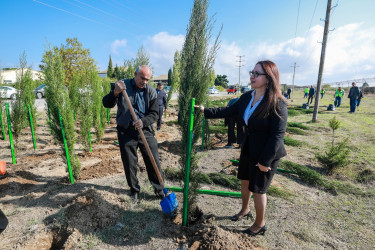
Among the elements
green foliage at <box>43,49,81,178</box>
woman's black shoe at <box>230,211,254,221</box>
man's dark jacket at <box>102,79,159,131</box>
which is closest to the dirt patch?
green foliage at <box>43,49,81,178</box>

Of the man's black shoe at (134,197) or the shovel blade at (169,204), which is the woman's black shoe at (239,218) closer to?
the shovel blade at (169,204)

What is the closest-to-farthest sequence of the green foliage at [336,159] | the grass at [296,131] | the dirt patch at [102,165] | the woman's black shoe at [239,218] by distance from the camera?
the woman's black shoe at [239,218] < the dirt patch at [102,165] < the green foliage at [336,159] < the grass at [296,131]

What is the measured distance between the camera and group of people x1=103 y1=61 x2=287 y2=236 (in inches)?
91.0

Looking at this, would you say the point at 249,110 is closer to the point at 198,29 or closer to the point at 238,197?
the point at 198,29

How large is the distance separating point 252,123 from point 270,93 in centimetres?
39

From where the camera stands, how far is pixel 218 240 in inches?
95.7

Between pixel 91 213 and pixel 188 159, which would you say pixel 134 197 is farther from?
pixel 188 159

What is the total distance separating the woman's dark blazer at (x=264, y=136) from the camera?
2.29 meters

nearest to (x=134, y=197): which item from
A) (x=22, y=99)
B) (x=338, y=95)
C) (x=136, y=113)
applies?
(x=136, y=113)

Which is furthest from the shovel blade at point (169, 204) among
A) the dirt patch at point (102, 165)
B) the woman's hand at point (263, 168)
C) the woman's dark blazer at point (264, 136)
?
the dirt patch at point (102, 165)

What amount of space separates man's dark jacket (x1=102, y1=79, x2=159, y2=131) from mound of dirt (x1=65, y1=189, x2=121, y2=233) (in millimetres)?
1240

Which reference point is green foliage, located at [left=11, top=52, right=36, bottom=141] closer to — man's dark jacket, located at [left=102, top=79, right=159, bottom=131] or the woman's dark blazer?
man's dark jacket, located at [left=102, top=79, right=159, bottom=131]

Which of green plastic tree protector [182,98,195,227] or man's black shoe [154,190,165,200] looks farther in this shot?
man's black shoe [154,190,165,200]

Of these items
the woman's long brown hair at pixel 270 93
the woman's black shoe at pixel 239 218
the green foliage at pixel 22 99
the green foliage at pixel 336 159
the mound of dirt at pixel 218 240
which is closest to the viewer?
the woman's long brown hair at pixel 270 93
